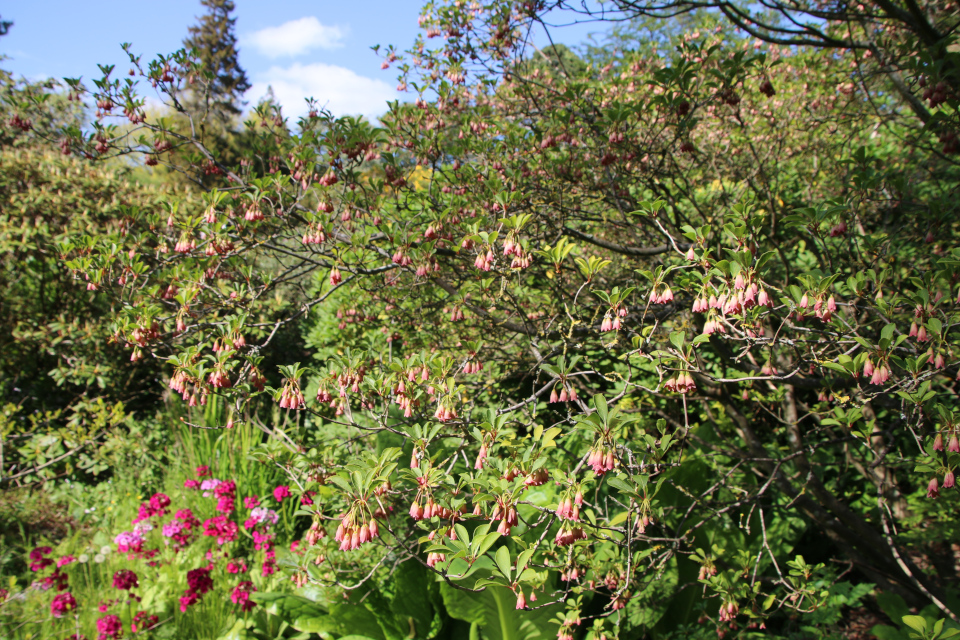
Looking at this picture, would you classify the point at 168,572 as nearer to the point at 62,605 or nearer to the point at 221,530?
the point at 221,530

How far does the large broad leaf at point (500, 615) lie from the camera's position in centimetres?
265

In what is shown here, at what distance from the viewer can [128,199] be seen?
495 centimetres

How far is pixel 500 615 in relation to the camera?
265cm

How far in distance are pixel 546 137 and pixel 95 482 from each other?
550 centimetres

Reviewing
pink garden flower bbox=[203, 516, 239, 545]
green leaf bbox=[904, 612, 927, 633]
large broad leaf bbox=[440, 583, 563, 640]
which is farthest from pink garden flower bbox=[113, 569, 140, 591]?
green leaf bbox=[904, 612, 927, 633]

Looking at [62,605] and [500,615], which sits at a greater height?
[62,605]

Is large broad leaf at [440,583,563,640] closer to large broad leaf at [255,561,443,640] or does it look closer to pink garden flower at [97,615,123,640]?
large broad leaf at [255,561,443,640]

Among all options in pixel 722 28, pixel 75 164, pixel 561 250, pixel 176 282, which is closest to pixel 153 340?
pixel 176 282

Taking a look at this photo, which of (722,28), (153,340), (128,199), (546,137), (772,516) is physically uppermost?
(722,28)

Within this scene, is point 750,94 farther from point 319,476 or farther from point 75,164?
point 75,164

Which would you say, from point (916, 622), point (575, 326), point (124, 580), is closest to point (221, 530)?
point (124, 580)

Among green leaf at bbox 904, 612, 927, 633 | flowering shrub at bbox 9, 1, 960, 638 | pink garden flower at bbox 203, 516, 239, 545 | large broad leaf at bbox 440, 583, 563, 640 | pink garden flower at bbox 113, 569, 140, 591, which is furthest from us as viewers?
pink garden flower at bbox 203, 516, 239, 545

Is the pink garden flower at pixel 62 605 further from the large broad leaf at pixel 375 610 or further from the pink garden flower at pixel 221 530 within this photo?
the large broad leaf at pixel 375 610

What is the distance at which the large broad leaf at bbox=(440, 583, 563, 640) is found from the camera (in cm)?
265
